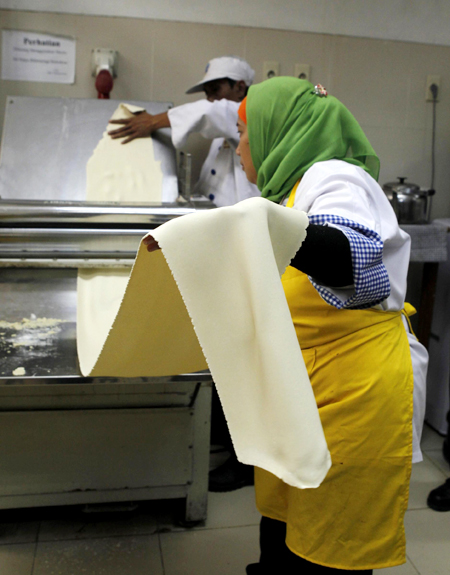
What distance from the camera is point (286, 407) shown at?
70 centimetres

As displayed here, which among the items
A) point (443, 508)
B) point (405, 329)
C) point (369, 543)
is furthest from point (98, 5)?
point (443, 508)

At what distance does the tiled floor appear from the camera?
173 cm

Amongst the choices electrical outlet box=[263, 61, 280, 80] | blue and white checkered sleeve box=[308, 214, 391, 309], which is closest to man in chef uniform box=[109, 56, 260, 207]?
electrical outlet box=[263, 61, 280, 80]

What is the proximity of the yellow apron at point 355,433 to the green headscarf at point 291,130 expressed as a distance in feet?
0.79

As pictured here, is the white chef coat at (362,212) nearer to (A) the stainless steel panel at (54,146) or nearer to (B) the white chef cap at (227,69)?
(A) the stainless steel panel at (54,146)

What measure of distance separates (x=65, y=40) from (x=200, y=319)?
2.17m

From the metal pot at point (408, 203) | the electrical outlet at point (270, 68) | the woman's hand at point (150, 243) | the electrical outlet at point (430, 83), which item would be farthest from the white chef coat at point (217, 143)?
the woman's hand at point (150, 243)

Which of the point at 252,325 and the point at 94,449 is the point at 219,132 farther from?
the point at 252,325

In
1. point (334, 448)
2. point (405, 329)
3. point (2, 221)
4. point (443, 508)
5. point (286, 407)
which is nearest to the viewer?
point (286, 407)

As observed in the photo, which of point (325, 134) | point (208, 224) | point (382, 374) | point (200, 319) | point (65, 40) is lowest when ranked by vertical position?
point (382, 374)

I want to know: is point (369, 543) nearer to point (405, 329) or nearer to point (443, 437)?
point (405, 329)

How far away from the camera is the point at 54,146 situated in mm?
2094

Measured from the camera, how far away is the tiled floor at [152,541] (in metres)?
1.73

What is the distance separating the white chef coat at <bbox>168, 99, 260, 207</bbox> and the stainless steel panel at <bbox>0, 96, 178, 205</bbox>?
0.41 feet
